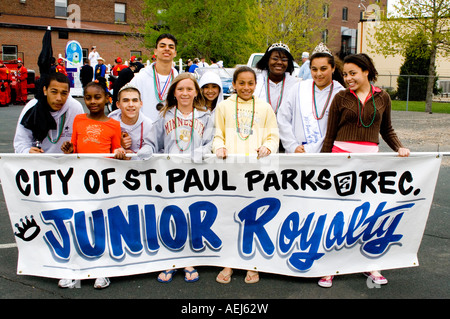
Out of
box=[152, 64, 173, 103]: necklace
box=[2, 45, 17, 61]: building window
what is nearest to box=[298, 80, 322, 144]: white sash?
box=[152, 64, 173, 103]: necklace

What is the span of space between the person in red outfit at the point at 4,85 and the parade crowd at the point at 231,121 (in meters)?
16.9

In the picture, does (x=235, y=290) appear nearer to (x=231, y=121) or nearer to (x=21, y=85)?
(x=231, y=121)

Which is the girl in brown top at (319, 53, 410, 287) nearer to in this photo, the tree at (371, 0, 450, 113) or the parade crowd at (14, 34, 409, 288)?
the parade crowd at (14, 34, 409, 288)

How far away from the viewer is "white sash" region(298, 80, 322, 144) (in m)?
4.23

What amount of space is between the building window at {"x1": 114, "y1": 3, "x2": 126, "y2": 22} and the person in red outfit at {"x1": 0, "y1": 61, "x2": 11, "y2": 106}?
22725mm

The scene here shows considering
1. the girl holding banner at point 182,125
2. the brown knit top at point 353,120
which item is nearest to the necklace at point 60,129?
the girl holding banner at point 182,125

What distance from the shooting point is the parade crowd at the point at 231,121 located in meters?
3.81

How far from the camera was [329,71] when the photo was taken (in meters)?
4.21

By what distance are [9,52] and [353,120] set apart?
36.4 m

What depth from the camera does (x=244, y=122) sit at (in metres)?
4.03

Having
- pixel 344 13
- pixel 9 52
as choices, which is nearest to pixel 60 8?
pixel 9 52

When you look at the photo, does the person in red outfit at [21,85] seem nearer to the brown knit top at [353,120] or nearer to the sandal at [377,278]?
the brown knit top at [353,120]
